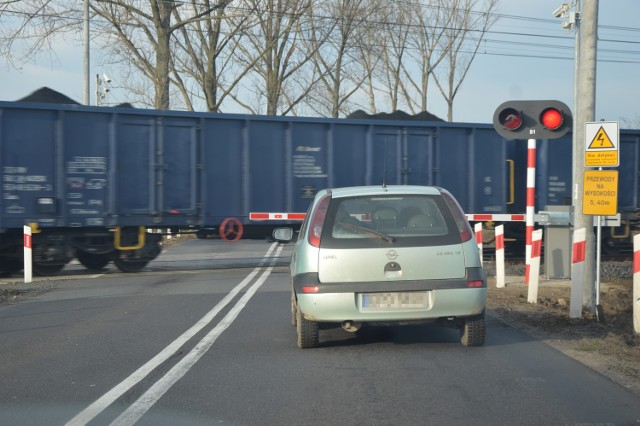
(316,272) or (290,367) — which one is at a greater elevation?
(316,272)

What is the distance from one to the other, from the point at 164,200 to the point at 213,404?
39.4 feet

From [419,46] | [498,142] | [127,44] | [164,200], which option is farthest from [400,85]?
[164,200]

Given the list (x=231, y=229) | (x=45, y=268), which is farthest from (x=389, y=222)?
(x=45, y=268)

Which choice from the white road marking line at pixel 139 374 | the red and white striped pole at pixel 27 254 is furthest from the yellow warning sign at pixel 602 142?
the red and white striped pole at pixel 27 254

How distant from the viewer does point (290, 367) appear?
6.76m

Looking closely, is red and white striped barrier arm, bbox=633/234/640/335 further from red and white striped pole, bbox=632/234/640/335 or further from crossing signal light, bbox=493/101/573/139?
crossing signal light, bbox=493/101/573/139

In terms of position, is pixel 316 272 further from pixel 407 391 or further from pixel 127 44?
pixel 127 44

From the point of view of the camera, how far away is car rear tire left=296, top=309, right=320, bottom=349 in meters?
7.32

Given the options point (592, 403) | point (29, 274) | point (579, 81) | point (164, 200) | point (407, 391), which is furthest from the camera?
point (164, 200)

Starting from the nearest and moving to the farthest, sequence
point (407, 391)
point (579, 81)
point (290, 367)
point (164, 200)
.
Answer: point (407, 391) < point (290, 367) < point (579, 81) < point (164, 200)

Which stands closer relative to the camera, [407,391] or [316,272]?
[407,391]

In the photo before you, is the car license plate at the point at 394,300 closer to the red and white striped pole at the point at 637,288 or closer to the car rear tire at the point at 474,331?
the car rear tire at the point at 474,331

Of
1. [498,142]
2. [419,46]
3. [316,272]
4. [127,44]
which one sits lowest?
[316,272]

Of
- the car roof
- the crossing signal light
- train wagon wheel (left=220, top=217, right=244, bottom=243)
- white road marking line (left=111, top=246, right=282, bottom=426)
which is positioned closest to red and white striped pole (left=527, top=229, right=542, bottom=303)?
the crossing signal light
